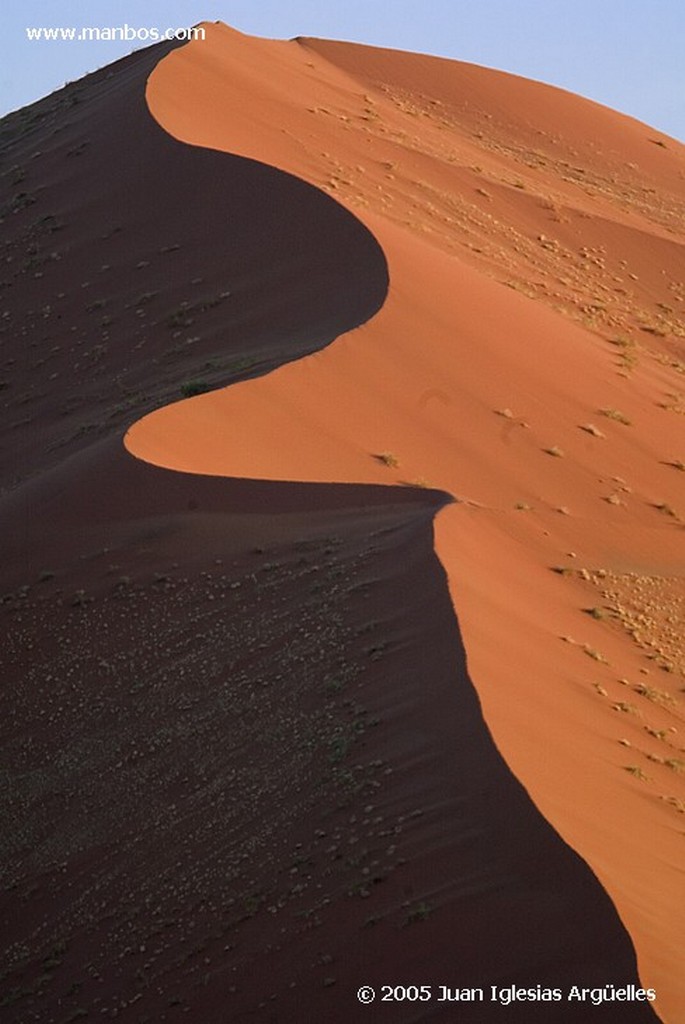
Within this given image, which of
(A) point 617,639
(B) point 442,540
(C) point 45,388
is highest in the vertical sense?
(B) point 442,540

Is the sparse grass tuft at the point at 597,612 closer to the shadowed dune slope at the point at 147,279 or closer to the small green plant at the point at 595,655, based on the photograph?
the small green plant at the point at 595,655

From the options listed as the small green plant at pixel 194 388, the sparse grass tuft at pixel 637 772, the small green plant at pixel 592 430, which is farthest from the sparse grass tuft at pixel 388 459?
the sparse grass tuft at pixel 637 772

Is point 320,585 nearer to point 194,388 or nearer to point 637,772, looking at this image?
point 637,772

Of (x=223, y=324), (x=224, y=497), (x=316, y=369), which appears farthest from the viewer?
(x=223, y=324)

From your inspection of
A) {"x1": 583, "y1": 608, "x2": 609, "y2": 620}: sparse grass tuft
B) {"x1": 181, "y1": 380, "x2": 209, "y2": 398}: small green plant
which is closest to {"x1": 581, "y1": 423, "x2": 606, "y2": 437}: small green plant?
{"x1": 181, "y1": 380, "x2": 209, "y2": 398}: small green plant

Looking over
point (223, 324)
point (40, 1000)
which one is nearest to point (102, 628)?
point (40, 1000)

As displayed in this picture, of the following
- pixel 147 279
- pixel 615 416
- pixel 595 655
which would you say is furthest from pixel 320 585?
pixel 147 279

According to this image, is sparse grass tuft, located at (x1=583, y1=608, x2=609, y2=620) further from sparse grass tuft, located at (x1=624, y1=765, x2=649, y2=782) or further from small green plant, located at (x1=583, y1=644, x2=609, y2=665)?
sparse grass tuft, located at (x1=624, y1=765, x2=649, y2=782)

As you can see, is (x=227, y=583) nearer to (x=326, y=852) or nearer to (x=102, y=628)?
(x=102, y=628)
